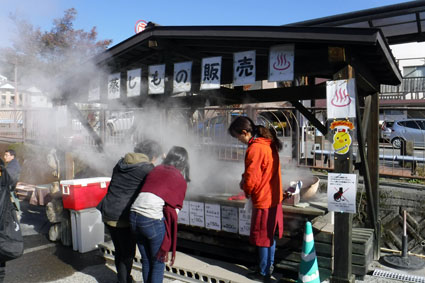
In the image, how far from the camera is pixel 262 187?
3881 millimetres

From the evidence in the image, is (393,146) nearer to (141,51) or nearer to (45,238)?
(141,51)

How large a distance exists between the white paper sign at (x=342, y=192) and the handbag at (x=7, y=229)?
3.37 meters

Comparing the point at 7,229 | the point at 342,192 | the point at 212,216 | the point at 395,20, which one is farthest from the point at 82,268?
the point at 395,20

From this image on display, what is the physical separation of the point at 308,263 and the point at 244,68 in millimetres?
2521

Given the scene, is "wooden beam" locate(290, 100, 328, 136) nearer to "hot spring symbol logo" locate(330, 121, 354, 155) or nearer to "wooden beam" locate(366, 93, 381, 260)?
"wooden beam" locate(366, 93, 381, 260)

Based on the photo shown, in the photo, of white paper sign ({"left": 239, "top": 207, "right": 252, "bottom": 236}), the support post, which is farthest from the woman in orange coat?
the support post

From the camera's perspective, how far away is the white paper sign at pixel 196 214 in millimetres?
4988

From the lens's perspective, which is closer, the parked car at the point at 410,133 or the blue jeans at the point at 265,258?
the blue jeans at the point at 265,258

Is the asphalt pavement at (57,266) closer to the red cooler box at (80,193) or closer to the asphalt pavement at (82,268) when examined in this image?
the asphalt pavement at (82,268)

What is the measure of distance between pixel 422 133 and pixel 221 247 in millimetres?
5143

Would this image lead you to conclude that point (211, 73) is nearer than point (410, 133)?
Yes

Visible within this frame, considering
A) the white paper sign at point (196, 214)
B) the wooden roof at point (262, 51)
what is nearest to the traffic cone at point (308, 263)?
the white paper sign at point (196, 214)

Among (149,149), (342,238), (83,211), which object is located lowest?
(83,211)

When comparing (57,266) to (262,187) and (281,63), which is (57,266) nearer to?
(262,187)
